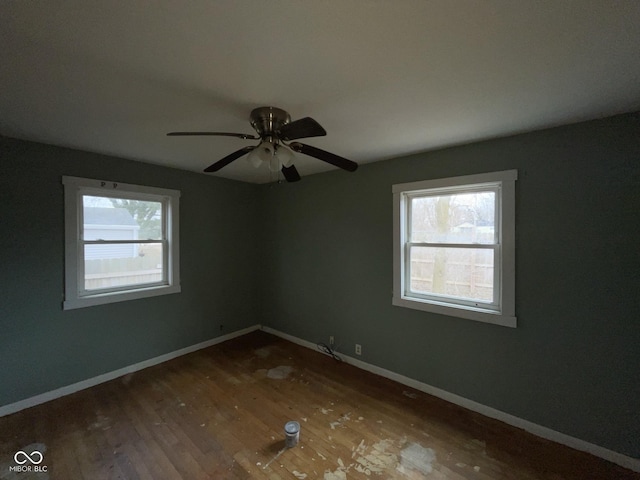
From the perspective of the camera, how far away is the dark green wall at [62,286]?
2297 mm

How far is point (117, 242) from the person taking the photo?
2930mm

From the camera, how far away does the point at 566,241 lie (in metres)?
1.97

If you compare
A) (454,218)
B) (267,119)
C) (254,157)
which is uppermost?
(267,119)

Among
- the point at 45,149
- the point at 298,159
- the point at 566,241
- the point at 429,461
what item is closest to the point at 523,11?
the point at 566,241

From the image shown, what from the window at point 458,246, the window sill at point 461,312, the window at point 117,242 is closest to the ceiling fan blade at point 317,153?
the window at point 458,246

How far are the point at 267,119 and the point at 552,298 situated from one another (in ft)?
8.19

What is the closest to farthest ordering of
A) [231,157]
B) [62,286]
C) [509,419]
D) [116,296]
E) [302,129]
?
[302,129] < [231,157] < [509,419] < [62,286] < [116,296]

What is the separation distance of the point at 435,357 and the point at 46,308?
375 cm

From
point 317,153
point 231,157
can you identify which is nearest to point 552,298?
point 317,153

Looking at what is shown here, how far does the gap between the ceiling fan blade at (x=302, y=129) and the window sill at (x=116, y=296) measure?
2.66 meters

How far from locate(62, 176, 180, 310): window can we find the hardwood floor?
3.27 feet

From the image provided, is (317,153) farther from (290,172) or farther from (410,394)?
(410,394)

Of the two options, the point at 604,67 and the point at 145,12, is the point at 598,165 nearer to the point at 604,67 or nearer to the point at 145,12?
the point at 604,67

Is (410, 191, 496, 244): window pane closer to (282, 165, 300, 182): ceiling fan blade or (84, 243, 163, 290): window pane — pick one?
(282, 165, 300, 182): ceiling fan blade
